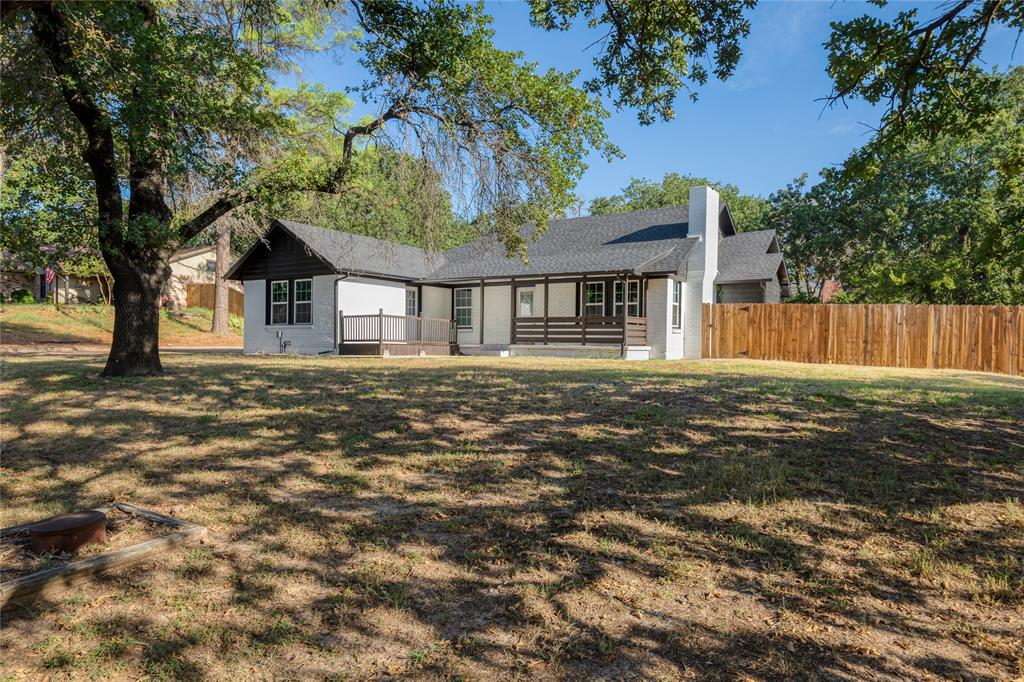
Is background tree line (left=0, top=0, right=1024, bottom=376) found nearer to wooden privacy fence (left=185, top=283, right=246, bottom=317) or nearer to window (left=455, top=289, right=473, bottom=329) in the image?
window (left=455, top=289, right=473, bottom=329)

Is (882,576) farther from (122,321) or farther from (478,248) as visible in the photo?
(478,248)

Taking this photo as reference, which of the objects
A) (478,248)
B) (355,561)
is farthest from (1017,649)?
(478,248)

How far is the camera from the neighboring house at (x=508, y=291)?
22156 millimetres

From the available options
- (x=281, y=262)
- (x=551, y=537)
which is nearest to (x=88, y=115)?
(x=551, y=537)

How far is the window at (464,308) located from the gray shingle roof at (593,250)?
118 cm

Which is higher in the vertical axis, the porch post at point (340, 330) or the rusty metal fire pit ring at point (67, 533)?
the porch post at point (340, 330)

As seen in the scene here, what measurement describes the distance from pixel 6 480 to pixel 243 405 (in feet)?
9.75

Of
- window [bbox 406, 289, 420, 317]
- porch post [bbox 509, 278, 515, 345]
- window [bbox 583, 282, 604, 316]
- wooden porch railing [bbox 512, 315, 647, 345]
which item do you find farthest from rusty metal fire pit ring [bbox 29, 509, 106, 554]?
window [bbox 406, 289, 420, 317]

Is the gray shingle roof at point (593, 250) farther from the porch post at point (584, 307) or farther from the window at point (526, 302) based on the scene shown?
the window at point (526, 302)

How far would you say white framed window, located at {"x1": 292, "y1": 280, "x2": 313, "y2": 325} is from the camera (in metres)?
23.7

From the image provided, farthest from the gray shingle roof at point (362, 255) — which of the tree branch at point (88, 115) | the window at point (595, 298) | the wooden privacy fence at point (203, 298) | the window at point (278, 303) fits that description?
the wooden privacy fence at point (203, 298)

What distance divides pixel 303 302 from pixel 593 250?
11668mm

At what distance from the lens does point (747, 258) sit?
1069 inches

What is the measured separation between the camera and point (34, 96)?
9.91 metres
